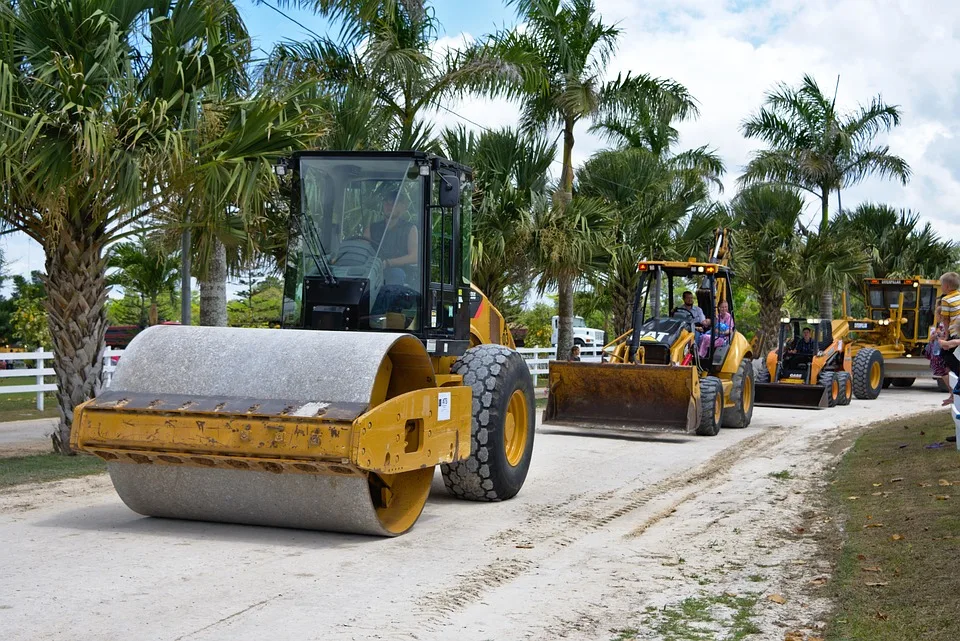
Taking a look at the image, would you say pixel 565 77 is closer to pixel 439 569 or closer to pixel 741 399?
pixel 741 399

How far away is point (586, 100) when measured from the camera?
2352 cm

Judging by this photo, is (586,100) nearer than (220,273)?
No

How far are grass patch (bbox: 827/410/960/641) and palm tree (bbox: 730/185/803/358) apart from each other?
17.1m

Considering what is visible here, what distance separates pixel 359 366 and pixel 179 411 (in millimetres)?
1216

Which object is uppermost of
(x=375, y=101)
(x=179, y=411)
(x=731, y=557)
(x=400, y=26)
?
(x=400, y=26)

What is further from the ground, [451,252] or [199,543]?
[451,252]

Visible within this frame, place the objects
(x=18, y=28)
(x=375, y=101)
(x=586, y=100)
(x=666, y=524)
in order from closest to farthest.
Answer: (x=666, y=524) → (x=18, y=28) → (x=375, y=101) → (x=586, y=100)

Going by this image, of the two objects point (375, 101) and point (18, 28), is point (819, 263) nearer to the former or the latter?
point (375, 101)

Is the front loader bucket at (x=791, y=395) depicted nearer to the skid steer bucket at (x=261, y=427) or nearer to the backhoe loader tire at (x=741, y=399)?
the backhoe loader tire at (x=741, y=399)

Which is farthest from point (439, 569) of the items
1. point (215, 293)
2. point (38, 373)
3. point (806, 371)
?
point (806, 371)

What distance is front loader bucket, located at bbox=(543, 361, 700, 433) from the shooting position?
49.6 feet

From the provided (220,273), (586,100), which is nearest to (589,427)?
(220,273)

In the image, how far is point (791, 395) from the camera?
2127 cm

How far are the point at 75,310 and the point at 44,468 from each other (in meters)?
1.72
